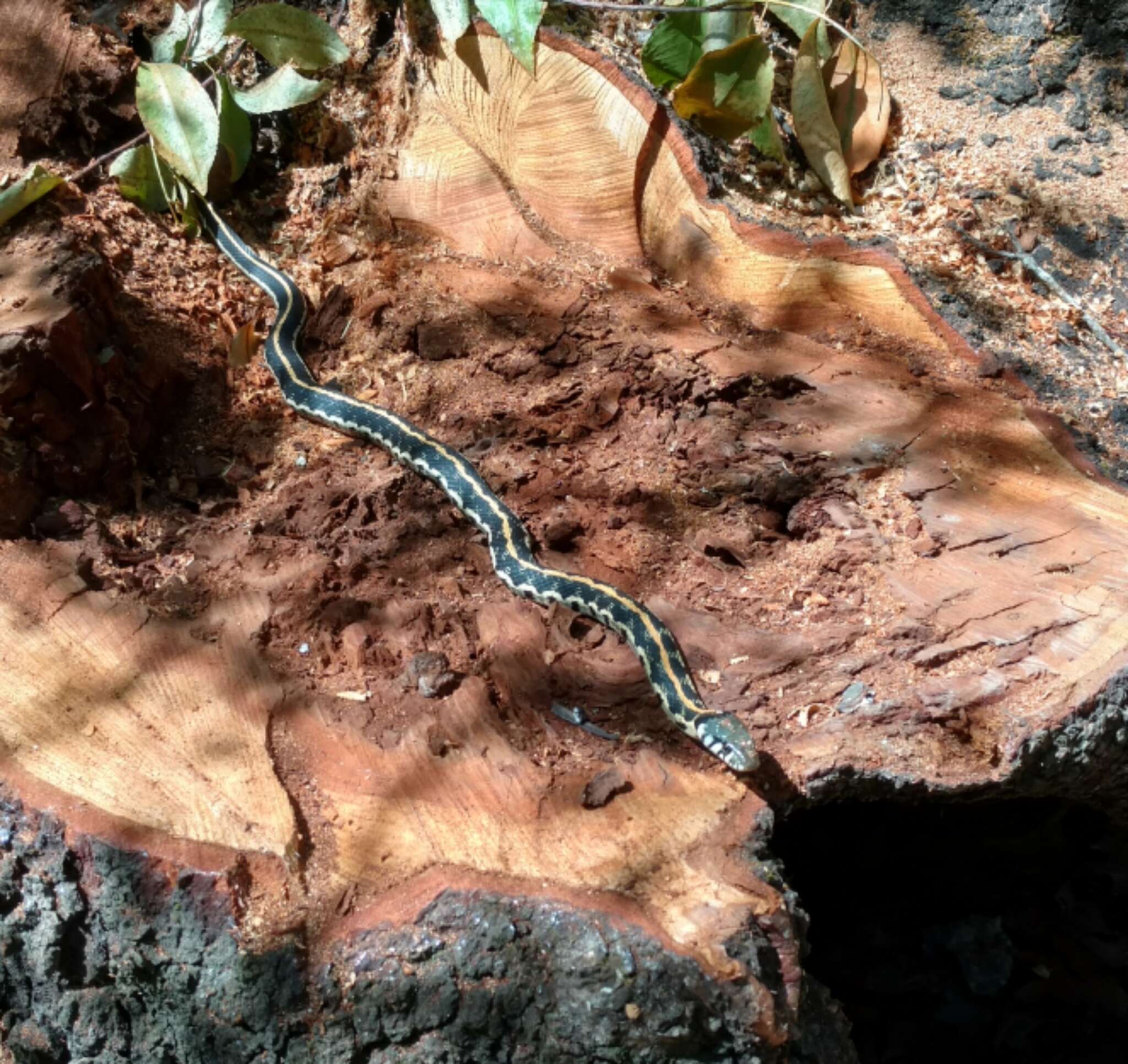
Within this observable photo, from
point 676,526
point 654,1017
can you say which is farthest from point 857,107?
point 654,1017

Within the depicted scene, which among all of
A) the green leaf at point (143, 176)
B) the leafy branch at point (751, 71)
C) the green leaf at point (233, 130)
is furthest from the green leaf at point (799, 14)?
the green leaf at point (143, 176)

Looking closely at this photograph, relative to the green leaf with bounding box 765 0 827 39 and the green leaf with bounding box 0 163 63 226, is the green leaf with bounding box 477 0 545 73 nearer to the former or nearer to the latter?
the green leaf with bounding box 765 0 827 39

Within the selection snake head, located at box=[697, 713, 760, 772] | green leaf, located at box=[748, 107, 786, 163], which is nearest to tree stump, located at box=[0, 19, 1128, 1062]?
snake head, located at box=[697, 713, 760, 772]

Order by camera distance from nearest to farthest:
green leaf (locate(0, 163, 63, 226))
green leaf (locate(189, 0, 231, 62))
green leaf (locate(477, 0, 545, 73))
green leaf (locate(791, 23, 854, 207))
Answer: green leaf (locate(0, 163, 63, 226)) < green leaf (locate(477, 0, 545, 73)) < green leaf (locate(791, 23, 854, 207)) < green leaf (locate(189, 0, 231, 62))

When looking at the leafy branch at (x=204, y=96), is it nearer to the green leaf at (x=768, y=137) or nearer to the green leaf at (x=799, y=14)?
the green leaf at (x=768, y=137)

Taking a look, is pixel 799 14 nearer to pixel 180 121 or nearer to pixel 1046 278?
pixel 1046 278

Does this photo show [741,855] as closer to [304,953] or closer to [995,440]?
[304,953]
